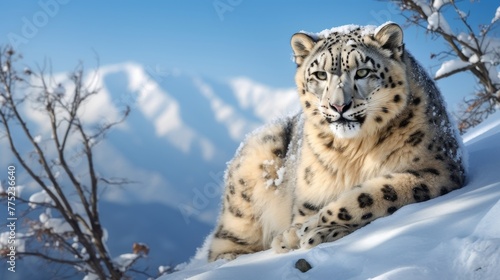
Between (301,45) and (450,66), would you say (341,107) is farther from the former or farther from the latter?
(450,66)

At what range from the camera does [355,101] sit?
3846mm

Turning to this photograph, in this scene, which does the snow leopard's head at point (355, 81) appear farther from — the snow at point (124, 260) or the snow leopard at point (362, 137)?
the snow at point (124, 260)

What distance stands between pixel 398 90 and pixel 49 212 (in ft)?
40.0

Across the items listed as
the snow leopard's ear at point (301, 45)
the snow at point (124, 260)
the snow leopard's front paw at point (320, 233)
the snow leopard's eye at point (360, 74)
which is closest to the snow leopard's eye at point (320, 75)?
the snow leopard's eye at point (360, 74)

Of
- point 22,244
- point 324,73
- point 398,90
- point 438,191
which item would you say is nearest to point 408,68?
point 398,90

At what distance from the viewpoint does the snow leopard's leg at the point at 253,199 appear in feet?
17.2

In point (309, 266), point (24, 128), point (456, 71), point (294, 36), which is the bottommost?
point (309, 266)

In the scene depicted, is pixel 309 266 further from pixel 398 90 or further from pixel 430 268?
pixel 398 90

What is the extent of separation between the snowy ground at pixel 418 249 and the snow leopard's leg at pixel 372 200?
15cm

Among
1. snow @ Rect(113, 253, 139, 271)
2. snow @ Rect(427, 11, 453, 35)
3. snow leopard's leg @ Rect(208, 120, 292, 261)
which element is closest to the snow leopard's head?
snow leopard's leg @ Rect(208, 120, 292, 261)

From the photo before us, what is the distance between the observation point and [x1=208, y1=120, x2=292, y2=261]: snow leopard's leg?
5254mm

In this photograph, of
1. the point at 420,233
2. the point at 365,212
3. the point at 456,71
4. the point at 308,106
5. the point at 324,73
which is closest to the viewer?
the point at 420,233

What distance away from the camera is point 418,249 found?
8.72 ft

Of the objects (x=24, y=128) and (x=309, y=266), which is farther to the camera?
(x=24, y=128)
